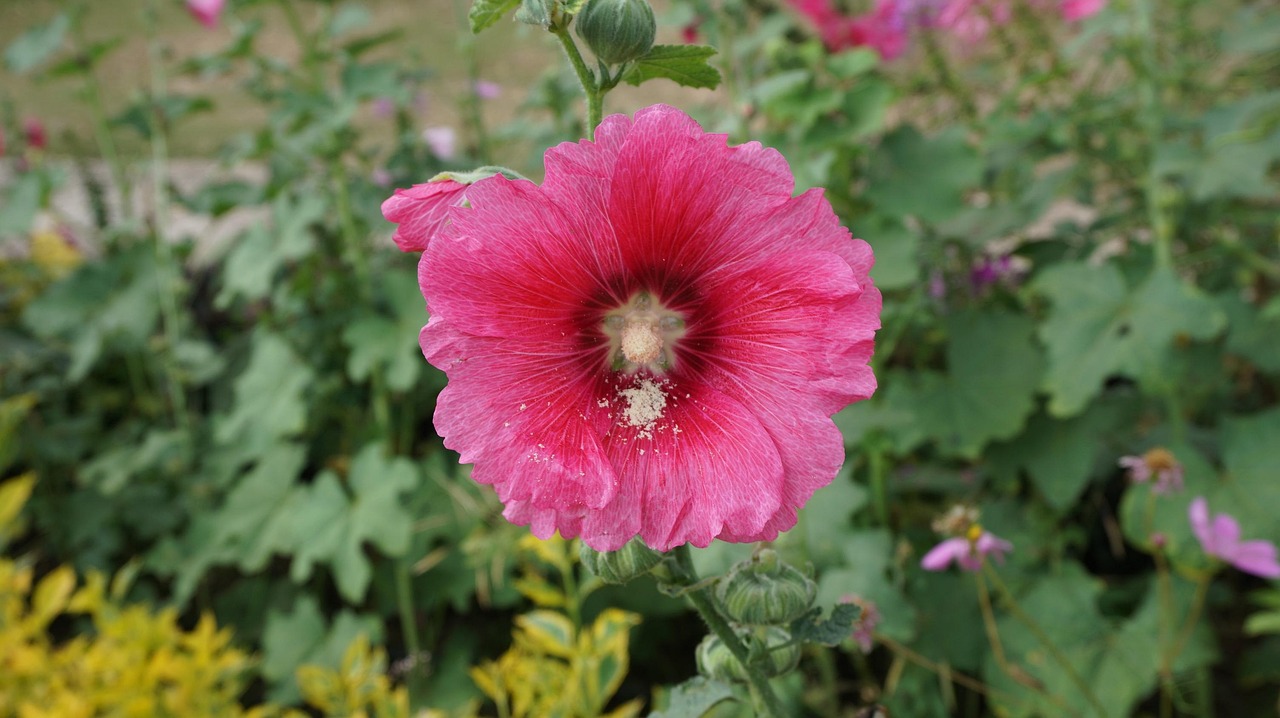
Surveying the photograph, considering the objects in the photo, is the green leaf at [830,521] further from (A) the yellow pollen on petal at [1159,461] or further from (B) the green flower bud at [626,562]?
(B) the green flower bud at [626,562]

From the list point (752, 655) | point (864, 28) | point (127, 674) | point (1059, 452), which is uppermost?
point (864, 28)

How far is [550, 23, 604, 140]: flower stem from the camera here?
1.94ft

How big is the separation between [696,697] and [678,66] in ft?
1.49

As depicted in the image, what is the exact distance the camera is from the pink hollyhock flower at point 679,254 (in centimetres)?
55

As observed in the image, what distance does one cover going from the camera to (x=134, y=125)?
2.14 metres

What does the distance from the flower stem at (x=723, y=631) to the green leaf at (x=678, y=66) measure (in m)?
0.33

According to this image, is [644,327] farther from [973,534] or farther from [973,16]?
[973,16]

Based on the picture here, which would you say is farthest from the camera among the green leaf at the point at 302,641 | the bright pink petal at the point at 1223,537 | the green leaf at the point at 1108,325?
the green leaf at the point at 302,641

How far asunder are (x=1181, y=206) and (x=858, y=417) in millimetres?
782

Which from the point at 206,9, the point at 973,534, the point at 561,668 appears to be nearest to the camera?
the point at 973,534

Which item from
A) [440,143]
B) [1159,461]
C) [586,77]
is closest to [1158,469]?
[1159,461]

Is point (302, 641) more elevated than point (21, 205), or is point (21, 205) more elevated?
point (21, 205)

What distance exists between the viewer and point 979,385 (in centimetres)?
158

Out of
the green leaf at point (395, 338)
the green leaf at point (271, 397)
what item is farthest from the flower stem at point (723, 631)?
the green leaf at point (271, 397)
